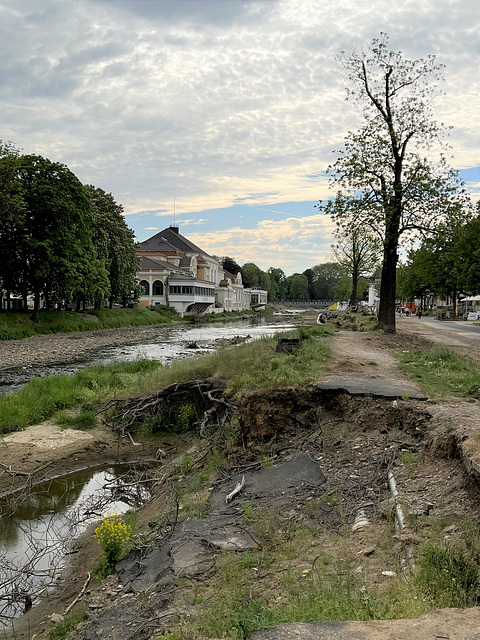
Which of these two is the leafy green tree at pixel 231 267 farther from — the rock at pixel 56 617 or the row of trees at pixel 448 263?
the rock at pixel 56 617

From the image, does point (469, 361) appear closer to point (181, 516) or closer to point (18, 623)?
point (181, 516)

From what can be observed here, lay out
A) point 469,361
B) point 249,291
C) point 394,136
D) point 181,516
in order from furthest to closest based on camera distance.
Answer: point 249,291
point 394,136
point 469,361
point 181,516

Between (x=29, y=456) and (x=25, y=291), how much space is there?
34.0m

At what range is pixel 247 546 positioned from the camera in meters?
6.17

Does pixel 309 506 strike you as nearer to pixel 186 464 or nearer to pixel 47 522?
pixel 186 464

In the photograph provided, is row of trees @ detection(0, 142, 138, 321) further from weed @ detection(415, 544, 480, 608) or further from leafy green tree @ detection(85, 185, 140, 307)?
weed @ detection(415, 544, 480, 608)

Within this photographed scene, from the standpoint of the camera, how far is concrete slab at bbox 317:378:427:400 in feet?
33.1

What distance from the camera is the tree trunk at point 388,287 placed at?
25469 millimetres

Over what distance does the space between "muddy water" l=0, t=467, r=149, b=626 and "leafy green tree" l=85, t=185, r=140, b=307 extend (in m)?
43.7

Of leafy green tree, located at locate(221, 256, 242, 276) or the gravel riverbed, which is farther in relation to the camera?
leafy green tree, located at locate(221, 256, 242, 276)

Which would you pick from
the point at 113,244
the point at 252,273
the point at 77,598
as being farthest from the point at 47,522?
the point at 252,273

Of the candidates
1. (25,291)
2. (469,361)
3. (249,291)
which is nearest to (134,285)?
(25,291)

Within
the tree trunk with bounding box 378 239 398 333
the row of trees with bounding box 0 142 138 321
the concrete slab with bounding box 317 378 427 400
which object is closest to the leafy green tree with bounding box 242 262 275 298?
the row of trees with bounding box 0 142 138 321

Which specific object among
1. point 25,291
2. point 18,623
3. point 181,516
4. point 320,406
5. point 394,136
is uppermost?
point 394,136
